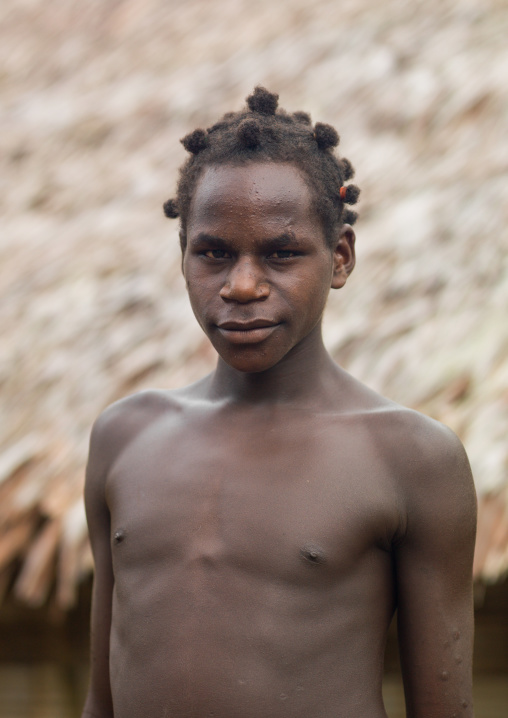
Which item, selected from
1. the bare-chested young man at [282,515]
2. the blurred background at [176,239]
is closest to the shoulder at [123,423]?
the bare-chested young man at [282,515]

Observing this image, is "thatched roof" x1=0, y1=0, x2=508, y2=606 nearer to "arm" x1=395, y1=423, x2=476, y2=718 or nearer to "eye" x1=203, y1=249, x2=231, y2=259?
"arm" x1=395, y1=423, x2=476, y2=718

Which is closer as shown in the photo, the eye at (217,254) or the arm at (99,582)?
the eye at (217,254)

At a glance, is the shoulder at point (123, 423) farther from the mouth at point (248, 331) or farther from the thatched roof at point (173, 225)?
the thatched roof at point (173, 225)

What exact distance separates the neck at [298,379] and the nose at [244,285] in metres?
0.18

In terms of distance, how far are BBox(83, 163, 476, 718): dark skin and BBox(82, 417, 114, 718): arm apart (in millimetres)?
143

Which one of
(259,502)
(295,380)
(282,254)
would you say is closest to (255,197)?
(282,254)

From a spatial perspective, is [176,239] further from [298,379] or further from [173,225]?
[298,379]

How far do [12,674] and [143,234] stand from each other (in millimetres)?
1781

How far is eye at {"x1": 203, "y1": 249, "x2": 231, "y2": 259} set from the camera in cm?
148

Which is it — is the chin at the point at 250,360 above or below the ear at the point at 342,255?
below

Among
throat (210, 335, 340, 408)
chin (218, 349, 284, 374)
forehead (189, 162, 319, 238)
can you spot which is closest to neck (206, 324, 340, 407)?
throat (210, 335, 340, 408)

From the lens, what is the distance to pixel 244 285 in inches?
55.7

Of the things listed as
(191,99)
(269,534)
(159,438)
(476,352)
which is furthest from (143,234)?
(269,534)

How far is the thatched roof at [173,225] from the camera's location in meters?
2.92
